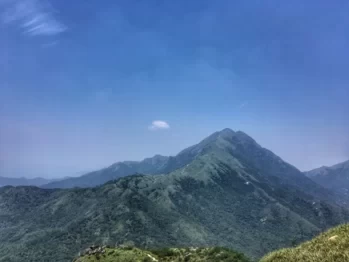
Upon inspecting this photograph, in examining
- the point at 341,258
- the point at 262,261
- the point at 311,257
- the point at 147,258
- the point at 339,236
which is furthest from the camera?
the point at 147,258

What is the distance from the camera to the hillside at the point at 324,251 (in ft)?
72.6

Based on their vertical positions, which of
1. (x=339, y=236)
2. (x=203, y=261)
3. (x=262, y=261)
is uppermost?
(x=339, y=236)

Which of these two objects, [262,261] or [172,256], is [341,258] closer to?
[262,261]

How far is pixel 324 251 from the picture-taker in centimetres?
2372

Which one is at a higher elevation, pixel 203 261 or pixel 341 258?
pixel 341 258

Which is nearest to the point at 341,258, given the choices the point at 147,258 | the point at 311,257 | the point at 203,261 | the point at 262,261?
the point at 311,257

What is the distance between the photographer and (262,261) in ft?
94.1

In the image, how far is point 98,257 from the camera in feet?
624

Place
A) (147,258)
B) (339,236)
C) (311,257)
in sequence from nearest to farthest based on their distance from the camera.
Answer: (311,257)
(339,236)
(147,258)

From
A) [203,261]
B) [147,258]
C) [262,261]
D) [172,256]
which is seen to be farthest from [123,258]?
Answer: [262,261]

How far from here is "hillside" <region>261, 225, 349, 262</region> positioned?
22.1m

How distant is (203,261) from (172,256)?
1729cm

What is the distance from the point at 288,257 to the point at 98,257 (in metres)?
181

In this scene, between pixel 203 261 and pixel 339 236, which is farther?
pixel 203 261
